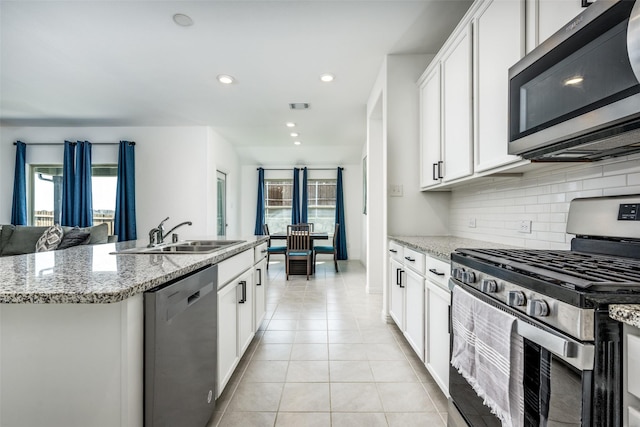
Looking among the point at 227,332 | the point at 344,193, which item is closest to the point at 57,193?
the point at 227,332

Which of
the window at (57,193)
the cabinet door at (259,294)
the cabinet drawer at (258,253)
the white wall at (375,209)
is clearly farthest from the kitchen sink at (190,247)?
the window at (57,193)

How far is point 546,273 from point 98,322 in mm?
1266

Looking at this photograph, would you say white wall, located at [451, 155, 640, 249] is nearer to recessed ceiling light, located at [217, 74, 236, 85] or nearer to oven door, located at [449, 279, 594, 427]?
oven door, located at [449, 279, 594, 427]

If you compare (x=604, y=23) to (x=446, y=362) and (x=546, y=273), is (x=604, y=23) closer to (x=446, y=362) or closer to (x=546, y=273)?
(x=546, y=273)

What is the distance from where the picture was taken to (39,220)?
508cm

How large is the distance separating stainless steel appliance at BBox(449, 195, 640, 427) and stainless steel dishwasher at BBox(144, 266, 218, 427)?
1108 millimetres

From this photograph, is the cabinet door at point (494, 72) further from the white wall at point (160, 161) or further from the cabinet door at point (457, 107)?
the white wall at point (160, 161)

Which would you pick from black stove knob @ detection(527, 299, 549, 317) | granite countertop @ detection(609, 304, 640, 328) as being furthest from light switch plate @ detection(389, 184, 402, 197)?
granite countertop @ detection(609, 304, 640, 328)

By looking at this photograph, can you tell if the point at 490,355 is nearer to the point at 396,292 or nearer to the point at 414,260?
the point at 414,260

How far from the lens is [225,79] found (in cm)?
323

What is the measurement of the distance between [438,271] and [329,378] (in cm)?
100

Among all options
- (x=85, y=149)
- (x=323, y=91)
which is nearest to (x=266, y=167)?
(x=85, y=149)

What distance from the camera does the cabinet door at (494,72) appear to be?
1.44 meters

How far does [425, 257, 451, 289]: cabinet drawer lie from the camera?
1539mm
